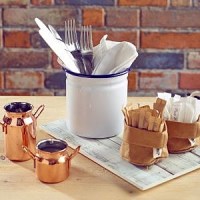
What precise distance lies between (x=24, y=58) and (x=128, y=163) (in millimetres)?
1067

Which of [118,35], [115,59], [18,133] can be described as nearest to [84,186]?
[18,133]

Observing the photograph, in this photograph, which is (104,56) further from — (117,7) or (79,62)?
(117,7)

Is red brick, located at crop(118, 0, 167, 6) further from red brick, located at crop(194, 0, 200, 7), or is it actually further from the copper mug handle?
the copper mug handle

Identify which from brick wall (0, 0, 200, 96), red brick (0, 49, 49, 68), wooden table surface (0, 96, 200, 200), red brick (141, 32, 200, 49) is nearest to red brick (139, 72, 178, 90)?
brick wall (0, 0, 200, 96)

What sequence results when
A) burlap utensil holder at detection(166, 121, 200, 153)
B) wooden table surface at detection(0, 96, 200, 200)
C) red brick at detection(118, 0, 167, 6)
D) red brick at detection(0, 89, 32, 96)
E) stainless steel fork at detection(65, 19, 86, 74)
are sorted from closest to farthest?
wooden table surface at detection(0, 96, 200, 200)
burlap utensil holder at detection(166, 121, 200, 153)
stainless steel fork at detection(65, 19, 86, 74)
red brick at detection(118, 0, 167, 6)
red brick at detection(0, 89, 32, 96)

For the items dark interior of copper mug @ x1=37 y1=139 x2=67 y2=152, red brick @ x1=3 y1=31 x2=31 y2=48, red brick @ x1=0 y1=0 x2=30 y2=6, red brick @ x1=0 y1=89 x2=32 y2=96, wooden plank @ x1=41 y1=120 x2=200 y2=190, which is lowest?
red brick @ x1=0 y1=89 x2=32 y2=96

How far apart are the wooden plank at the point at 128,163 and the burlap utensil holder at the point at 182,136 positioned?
16 mm

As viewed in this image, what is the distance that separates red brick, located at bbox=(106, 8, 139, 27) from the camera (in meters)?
2.11

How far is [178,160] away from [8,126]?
1.15 ft

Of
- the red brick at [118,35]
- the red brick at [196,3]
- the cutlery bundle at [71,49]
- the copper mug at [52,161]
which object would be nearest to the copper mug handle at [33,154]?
the copper mug at [52,161]

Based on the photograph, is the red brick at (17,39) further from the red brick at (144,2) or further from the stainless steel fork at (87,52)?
the stainless steel fork at (87,52)

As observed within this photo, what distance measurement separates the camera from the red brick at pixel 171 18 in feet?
6.93

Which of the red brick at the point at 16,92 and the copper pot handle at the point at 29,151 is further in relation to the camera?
the red brick at the point at 16,92

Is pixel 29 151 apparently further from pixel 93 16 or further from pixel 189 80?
pixel 189 80
